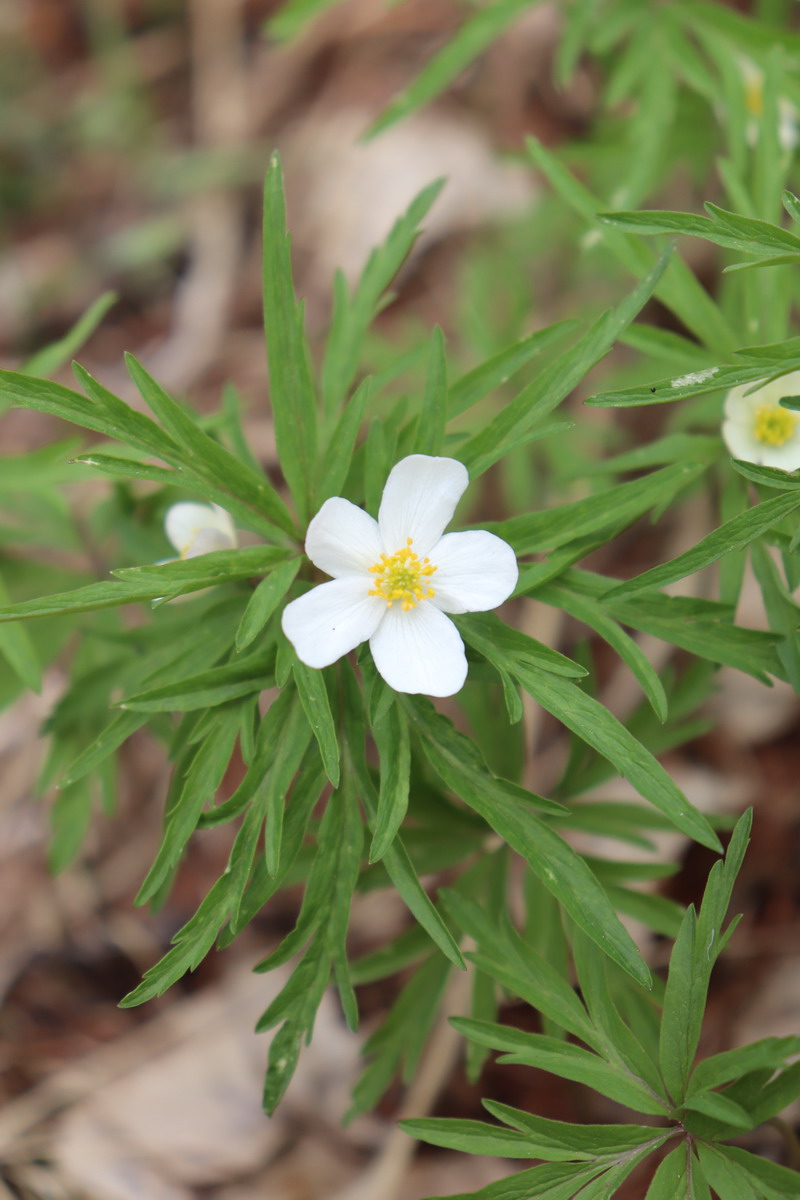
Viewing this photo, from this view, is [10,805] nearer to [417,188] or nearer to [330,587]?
[330,587]

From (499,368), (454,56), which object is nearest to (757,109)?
(454,56)

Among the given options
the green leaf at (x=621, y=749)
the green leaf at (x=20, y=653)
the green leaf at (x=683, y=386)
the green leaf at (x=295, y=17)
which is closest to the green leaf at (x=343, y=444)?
the green leaf at (x=683, y=386)

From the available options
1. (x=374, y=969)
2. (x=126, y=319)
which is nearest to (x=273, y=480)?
(x=126, y=319)

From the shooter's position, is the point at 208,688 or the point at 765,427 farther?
the point at 765,427

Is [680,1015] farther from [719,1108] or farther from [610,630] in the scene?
[610,630]

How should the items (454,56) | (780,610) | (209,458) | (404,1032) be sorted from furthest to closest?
(454,56)
(404,1032)
(780,610)
(209,458)


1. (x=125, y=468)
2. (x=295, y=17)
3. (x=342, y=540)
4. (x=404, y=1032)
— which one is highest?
(x=295, y=17)

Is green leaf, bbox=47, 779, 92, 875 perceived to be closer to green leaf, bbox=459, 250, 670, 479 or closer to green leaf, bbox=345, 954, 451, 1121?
green leaf, bbox=345, 954, 451, 1121

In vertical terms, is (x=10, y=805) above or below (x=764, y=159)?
below
